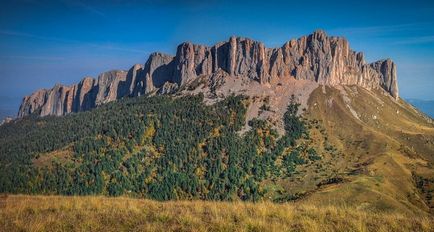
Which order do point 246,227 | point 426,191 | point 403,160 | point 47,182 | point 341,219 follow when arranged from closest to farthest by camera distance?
point 246,227 → point 341,219 → point 426,191 → point 403,160 → point 47,182

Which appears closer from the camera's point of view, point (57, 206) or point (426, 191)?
point (57, 206)

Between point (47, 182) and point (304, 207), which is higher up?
point (304, 207)

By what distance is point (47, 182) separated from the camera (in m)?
193

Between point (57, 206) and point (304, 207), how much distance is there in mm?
14161

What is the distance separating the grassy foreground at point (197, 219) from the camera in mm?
15750

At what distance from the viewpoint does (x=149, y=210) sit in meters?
20.3

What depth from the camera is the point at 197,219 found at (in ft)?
56.0

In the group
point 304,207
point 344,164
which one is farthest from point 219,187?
point 304,207

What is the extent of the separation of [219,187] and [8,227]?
17513cm

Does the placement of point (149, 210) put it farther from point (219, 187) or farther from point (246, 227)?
point (219, 187)

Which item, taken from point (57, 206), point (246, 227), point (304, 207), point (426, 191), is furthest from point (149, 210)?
point (426, 191)

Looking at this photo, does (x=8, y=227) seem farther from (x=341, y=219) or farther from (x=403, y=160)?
(x=403, y=160)

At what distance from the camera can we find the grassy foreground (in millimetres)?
15750

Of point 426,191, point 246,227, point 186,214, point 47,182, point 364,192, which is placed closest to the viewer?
point 246,227
